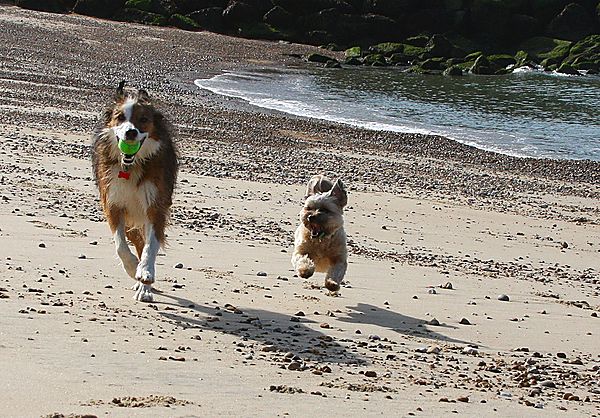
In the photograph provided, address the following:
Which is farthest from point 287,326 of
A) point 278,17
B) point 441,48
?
point 278,17

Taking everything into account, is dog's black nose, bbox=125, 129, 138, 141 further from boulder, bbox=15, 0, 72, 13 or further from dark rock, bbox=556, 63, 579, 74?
boulder, bbox=15, 0, 72, 13

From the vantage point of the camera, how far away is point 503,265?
35.8 ft

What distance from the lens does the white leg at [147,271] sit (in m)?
7.58

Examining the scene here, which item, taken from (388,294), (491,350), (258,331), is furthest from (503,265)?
(258,331)

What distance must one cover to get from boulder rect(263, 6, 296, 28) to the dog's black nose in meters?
53.0

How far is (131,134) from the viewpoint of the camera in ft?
25.2

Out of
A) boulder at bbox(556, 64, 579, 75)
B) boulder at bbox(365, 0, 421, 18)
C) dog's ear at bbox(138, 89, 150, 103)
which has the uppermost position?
boulder at bbox(365, 0, 421, 18)

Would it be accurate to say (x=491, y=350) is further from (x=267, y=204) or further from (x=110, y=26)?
(x=110, y=26)

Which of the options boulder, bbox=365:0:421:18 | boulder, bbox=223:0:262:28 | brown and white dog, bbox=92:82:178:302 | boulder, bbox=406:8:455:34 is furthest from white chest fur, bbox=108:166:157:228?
boulder, bbox=406:8:455:34

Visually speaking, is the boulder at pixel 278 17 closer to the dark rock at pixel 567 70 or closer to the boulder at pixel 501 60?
the boulder at pixel 501 60

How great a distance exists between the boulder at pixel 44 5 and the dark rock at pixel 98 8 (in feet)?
2.43

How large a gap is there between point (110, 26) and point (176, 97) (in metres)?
26.6

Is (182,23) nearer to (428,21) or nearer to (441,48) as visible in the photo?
(441,48)

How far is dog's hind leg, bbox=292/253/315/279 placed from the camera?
28.7ft
